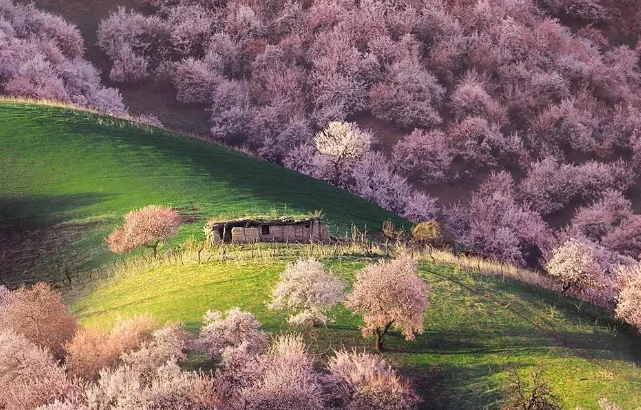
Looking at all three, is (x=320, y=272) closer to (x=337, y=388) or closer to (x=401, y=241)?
(x=337, y=388)

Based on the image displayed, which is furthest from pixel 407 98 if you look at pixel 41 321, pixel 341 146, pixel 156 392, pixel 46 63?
pixel 156 392

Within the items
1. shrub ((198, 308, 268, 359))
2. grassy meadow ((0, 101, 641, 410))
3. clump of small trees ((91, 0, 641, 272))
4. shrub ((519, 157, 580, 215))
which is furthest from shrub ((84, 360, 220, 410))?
shrub ((519, 157, 580, 215))

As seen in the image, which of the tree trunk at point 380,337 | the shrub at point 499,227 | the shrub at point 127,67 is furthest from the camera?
the shrub at point 127,67

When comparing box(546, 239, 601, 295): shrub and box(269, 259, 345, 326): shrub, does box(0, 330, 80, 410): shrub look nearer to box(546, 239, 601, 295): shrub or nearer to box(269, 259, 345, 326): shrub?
box(269, 259, 345, 326): shrub

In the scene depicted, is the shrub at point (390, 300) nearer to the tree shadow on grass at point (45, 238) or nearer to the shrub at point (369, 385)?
the shrub at point (369, 385)

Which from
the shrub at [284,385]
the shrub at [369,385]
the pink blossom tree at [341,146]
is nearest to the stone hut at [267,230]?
the shrub at [369,385]

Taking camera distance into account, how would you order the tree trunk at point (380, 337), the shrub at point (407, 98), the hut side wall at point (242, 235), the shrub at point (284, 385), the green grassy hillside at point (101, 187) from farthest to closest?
the shrub at point (407, 98)
the green grassy hillside at point (101, 187)
the hut side wall at point (242, 235)
the tree trunk at point (380, 337)
the shrub at point (284, 385)

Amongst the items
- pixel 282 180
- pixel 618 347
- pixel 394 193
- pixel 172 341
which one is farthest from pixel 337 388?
pixel 394 193
